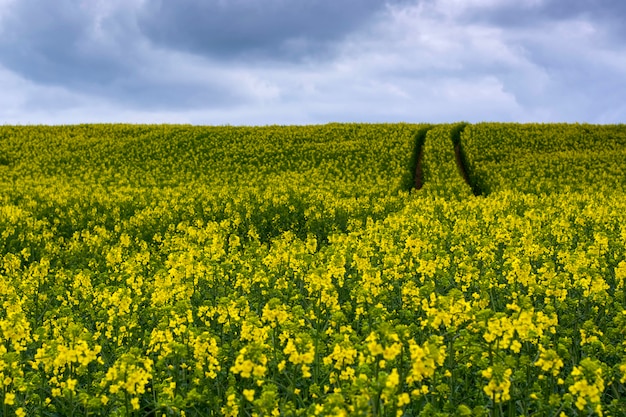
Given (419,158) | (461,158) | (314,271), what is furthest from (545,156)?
(314,271)

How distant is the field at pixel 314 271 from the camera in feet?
15.6

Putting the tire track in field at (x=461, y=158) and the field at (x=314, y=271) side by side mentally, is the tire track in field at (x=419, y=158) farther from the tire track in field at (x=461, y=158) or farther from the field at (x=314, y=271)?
the tire track in field at (x=461, y=158)

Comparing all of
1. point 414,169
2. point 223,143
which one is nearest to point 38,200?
point 223,143

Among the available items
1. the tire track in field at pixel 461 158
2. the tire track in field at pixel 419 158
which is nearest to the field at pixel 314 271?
the tire track in field at pixel 419 158

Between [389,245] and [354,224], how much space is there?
9166 mm

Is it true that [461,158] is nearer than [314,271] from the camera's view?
No

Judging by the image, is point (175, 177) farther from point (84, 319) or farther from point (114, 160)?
point (84, 319)

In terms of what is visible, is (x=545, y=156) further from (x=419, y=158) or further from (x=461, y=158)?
(x=419, y=158)

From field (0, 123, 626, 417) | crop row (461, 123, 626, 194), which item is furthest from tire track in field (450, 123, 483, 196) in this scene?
field (0, 123, 626, 417)

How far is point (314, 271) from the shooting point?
6.64 meters

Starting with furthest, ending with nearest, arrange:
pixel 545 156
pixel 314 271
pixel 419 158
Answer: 1. pixel 419 158
2. pixel 545 156
3. pixel 314 271

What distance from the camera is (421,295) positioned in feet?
23.7

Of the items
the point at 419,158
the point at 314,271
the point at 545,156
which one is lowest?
the point at 314,271

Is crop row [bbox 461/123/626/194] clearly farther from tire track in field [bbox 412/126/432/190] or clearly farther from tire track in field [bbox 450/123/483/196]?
tire track in field [bbox 412/126/432/190]
